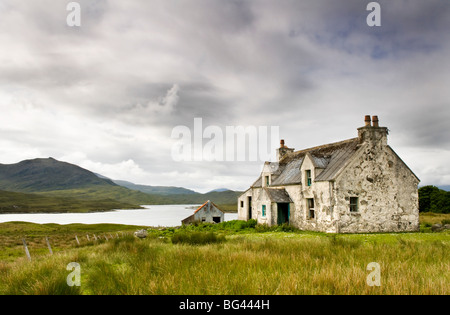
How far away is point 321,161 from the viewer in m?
25.1

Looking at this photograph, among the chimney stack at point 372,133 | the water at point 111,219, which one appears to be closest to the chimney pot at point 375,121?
the chimney stack at point 372,133

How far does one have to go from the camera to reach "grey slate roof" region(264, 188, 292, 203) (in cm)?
2644

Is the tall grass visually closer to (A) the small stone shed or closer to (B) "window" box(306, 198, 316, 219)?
(B) "window" box(306, 198, 316, 219)

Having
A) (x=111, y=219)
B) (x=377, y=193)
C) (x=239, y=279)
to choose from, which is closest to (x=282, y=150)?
(x=377, y=193)

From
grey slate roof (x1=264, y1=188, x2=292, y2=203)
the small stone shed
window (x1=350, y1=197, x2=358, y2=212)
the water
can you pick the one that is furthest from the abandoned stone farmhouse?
the water

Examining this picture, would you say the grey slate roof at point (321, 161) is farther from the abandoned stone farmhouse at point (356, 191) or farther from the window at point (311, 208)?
the window at point (311, 208)

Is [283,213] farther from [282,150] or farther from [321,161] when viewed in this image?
[282,150]

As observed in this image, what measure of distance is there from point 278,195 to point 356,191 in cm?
690

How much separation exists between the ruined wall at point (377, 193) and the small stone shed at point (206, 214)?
18892mm

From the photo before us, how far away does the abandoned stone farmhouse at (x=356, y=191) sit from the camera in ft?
A: 72.1

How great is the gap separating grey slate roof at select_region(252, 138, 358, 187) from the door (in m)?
2.14

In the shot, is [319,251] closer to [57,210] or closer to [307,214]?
[307,214]
